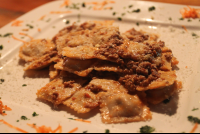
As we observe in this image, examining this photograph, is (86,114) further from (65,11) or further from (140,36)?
(65,11)

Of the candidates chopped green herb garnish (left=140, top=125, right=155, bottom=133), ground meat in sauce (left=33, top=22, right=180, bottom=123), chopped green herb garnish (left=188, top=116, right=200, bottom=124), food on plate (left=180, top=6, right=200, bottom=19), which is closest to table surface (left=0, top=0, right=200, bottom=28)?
food on plate (left=180, top=6, right=200, bottom=19)

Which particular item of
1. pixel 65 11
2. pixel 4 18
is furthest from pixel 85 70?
pixel 4 18

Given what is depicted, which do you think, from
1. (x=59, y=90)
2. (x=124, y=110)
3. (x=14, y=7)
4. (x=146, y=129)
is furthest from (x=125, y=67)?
(x=14, y=7)

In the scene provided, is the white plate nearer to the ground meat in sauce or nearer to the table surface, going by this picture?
the ground meat in sauce

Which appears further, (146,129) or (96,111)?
(96,111)

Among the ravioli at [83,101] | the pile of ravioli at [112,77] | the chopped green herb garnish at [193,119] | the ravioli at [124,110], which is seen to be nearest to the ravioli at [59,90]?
the pile of ravioli at [112,77]

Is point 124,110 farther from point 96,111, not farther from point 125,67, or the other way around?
point 125,67
